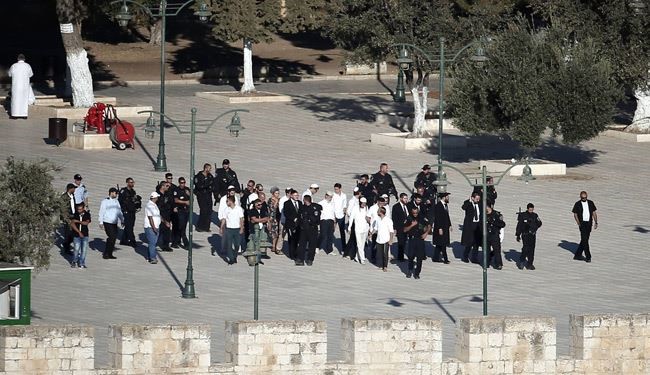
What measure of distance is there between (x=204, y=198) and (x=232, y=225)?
277 centimetres

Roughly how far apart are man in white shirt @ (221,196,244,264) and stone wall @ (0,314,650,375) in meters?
10.6

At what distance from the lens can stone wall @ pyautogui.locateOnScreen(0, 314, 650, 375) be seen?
2206 cm

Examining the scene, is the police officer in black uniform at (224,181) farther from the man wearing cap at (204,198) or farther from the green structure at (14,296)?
the green structure at (14,296)

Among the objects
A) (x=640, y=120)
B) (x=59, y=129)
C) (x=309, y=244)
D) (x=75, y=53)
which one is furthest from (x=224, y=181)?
(x=640, y=120)

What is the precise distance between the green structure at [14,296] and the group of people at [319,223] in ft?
24.2

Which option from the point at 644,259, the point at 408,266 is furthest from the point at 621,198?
the point at 408,266

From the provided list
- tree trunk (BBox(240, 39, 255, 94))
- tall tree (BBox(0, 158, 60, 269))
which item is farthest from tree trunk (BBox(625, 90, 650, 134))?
tall tree (BBox(0, 158, 60, 269))

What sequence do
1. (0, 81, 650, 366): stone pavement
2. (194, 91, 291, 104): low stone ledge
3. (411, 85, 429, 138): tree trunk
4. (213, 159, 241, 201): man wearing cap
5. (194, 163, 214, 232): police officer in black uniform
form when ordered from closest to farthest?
(0, 81, 650, 366): stone pavement, (194, 163, 214, 232): police officer in black uniform, (213, 159, 241, 201): man wearing cap, (411, 85, 429, 138): tree trunk, (194, 91, 291, 104): low stone ledge

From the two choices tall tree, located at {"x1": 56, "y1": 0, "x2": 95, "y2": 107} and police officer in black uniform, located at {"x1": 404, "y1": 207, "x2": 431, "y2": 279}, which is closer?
police officer in black uniform, located at {"x1": 404, "y1": 207, "x2": 431, "y2": 279}

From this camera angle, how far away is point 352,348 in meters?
23.2

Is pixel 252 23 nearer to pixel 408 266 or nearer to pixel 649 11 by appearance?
pixel 649 11

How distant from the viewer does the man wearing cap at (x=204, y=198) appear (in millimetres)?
36469

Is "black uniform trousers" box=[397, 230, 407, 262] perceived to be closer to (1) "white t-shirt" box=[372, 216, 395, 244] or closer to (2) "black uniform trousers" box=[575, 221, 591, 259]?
(1) "white t-shirt" box=[372, 216, 395, 244]

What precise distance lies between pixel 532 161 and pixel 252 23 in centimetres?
1360
